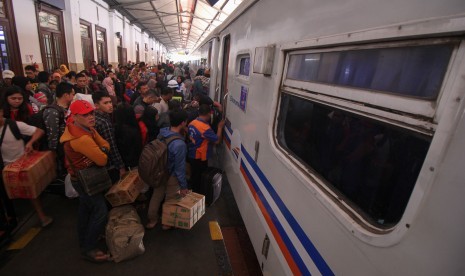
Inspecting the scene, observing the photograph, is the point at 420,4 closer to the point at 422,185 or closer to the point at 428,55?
the point at 428,55

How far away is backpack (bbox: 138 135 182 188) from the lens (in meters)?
2.72

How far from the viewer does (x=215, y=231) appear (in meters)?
3.35

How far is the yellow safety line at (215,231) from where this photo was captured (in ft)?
10.6

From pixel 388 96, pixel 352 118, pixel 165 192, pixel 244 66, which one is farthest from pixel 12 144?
pixel 388 96

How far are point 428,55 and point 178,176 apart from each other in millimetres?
2528

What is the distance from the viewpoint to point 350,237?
1.12m

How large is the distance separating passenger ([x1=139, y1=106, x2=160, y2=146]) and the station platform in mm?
1122

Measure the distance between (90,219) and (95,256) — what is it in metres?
0.40

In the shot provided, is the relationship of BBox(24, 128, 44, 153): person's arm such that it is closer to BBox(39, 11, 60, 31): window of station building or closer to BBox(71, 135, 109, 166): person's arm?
BBox(71, 135, 109, 166): person's arm

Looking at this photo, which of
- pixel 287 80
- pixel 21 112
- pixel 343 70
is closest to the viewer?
pixel 343 70

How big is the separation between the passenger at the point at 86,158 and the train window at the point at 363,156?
183 centimetres

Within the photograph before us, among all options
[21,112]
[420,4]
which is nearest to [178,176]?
[21,112]

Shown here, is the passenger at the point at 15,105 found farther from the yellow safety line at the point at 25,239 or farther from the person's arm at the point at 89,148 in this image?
the person's arm at the point at 89,148

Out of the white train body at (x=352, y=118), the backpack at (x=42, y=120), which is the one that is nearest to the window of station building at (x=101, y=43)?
the backpack at (x=42, y=120)
